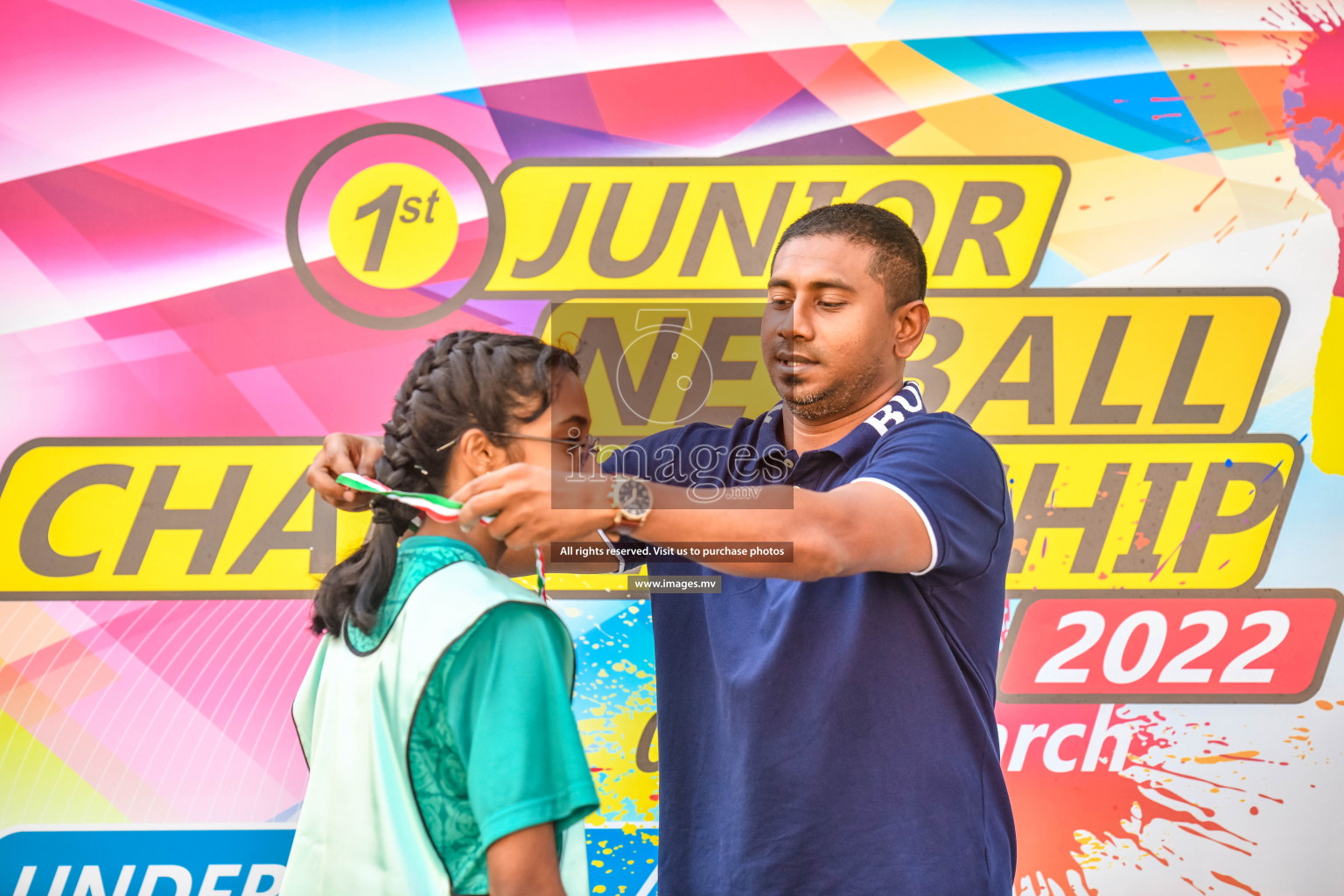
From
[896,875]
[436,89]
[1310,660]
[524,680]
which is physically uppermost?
[436,89]

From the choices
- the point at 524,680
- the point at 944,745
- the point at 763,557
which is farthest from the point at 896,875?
the point at 524,680

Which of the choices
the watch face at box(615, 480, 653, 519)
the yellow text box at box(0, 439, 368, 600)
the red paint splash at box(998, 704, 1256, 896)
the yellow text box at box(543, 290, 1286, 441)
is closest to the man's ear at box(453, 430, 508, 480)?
the watch face at box(615, 480, 653, 519)

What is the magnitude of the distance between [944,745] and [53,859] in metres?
2.37

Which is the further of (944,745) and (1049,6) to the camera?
(1049,6)

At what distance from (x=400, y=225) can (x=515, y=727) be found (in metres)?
1.86

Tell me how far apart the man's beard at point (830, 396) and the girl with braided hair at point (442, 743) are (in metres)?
0.74

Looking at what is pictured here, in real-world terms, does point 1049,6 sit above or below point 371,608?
above

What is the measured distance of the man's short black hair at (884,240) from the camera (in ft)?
6.02

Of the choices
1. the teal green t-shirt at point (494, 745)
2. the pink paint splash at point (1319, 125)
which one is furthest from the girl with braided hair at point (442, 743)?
the pink paint splash at point (1319, 125)

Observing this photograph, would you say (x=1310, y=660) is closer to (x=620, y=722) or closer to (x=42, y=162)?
(x=620, y=722)

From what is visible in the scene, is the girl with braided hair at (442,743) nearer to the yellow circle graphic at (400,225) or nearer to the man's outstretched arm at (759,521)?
the man's outstretched arm at (759,521)

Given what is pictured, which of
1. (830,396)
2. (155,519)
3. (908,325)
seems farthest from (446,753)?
(155,519)

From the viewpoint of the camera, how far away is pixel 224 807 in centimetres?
260

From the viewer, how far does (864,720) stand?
1668 mm
